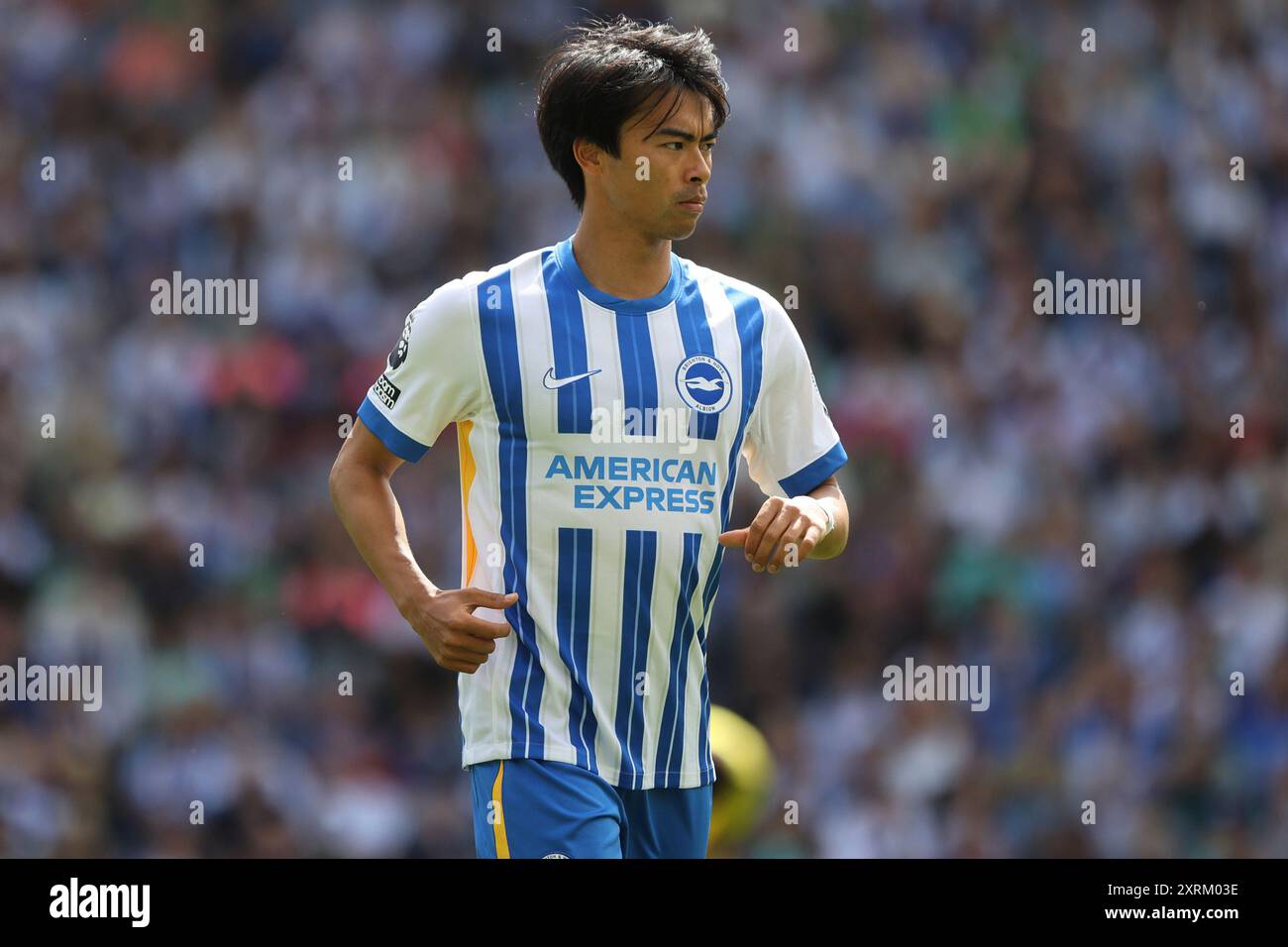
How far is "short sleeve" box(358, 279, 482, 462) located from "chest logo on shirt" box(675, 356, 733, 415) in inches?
17.5

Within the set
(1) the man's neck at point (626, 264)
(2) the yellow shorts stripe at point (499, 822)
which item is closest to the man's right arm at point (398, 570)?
(2) the yellow shorts stripe at point (499, 822)

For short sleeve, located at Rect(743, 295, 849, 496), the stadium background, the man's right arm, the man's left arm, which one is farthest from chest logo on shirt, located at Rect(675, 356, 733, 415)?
the stadium background

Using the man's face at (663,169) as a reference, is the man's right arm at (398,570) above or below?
below

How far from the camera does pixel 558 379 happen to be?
12.8ft

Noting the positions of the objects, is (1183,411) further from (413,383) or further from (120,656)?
(413,383)

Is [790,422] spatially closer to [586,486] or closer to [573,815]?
[586,486]

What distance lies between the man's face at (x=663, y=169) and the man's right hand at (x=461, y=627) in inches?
35.2

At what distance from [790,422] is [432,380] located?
82 cm

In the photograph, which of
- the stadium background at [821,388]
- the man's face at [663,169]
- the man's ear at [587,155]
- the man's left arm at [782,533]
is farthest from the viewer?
the stadium background at [821,388]

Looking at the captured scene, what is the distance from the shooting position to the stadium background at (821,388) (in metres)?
7.95

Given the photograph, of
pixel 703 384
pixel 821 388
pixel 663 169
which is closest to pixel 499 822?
pixel 703 384

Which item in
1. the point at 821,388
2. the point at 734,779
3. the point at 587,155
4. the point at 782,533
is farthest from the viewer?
the point at 821,388

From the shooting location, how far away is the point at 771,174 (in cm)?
937

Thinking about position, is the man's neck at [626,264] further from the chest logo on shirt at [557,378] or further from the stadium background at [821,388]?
the stadium background at [821,388]
